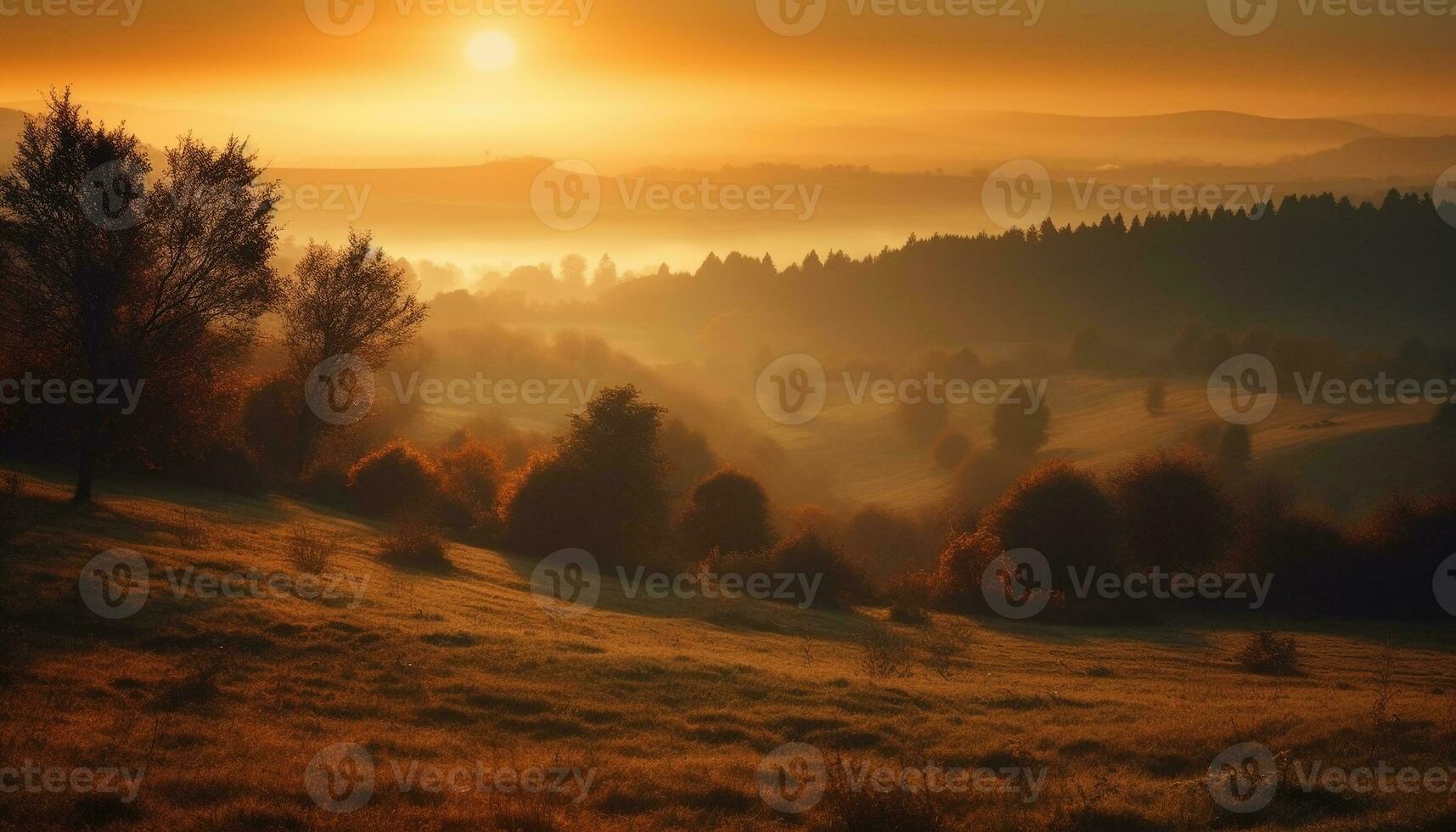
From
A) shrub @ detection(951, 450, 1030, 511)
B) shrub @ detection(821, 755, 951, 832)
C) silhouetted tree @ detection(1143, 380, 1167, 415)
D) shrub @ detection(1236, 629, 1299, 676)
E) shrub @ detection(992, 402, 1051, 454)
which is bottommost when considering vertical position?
shrub @ detection(821, 755, 951, 832)

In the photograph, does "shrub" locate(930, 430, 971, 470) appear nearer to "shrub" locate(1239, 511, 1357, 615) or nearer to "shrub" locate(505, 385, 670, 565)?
"shrub" locate(1239, 511, 1357, 615)

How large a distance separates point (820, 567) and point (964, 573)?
721 cm

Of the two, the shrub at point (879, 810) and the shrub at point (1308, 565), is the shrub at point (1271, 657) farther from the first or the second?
the shrub at point (879, 810)

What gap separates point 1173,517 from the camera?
57.1 metres

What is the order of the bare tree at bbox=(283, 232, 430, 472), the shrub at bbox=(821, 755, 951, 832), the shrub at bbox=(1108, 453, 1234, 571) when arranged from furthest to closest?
the shrub at bbox=(1108, 453, 1234, 571)
the bare tree at bbox=(283, 232, 430, 472)
the shrub at bbox=(821, 755, 951, 832)

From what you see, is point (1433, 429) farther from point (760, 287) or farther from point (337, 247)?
point (760, 287)

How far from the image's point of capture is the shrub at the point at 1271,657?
3139 centimetres

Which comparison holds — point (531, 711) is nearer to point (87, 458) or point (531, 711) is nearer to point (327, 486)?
point (87, 458)

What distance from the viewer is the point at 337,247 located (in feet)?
179

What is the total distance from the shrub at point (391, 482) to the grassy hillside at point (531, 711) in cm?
1958

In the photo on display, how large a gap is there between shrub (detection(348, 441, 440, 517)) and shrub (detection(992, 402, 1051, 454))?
72.3 m

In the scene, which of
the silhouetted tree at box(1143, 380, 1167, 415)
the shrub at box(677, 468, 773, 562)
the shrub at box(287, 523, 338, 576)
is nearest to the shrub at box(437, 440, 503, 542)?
the shrub at box(677, 468, 773, 562)

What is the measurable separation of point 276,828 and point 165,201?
2235 centimetres

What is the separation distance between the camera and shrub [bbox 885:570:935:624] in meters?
42.6
